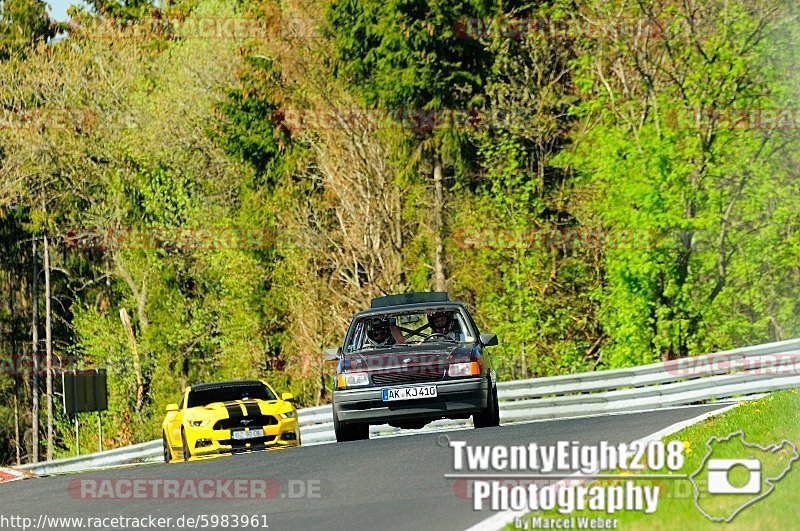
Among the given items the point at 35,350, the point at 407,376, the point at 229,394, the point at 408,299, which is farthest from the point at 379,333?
the point at 35,350

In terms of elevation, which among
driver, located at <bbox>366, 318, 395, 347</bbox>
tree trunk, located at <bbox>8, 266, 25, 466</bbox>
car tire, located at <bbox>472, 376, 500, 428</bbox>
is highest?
tree trunk, located at <bbox>8, 266, 25, 466</bbox>

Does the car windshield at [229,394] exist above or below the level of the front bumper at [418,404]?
above

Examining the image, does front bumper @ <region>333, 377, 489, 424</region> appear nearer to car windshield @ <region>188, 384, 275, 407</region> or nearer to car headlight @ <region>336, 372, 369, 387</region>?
car headlight @ <region>336, 372, 369, 387</region>

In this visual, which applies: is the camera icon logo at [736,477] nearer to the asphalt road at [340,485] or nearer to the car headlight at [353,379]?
the asphalt road at [340,485]

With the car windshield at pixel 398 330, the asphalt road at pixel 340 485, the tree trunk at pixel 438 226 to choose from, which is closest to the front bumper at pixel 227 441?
the car windshield at pixel 398 330

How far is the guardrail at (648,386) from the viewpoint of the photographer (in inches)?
→ 945

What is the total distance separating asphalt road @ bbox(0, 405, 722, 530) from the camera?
11.0 meters

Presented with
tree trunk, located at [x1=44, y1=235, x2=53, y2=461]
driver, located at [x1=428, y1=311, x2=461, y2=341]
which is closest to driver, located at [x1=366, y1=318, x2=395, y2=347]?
driver, located at [x1=428, y1=311, x2=461, y2=341]

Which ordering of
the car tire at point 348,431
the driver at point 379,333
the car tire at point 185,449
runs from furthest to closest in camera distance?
the car tire at point 185,449 → the driver at point 379,333 → the car tire at point 348,431

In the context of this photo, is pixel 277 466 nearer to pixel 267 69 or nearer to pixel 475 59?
pixel 475 59

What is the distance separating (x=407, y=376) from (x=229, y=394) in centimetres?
558

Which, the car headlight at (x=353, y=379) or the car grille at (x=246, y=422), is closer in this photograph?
the car headlight at (x=353, y=379)

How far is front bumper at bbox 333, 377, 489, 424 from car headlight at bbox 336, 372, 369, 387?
→ 0.25 ft

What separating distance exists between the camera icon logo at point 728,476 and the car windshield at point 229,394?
1185 cm
